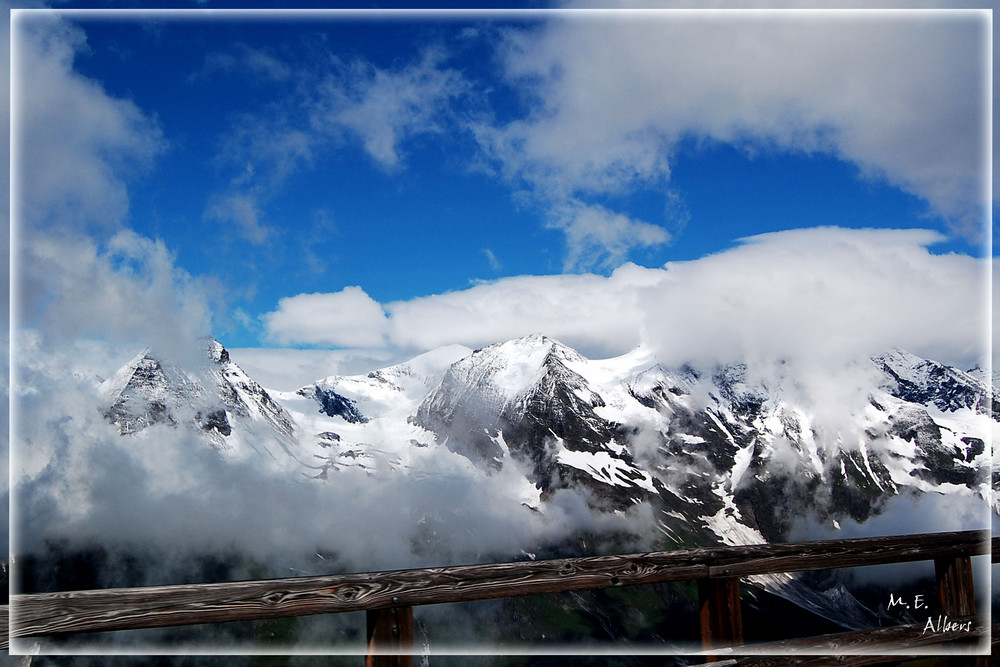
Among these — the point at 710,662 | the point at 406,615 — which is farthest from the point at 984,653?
the point at 406,615

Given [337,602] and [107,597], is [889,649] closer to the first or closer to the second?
[337,602]

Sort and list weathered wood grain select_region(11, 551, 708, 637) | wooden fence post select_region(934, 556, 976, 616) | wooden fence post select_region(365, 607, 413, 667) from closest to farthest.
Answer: weathered wood grain select_region(11, 551, 708, 637)
wooden fence post select_region(365, 607, 413, 667)
wooden fence post select_region(934, 556, 976, 616)

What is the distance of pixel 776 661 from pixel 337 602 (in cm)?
367

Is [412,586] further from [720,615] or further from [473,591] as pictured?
[720,615]

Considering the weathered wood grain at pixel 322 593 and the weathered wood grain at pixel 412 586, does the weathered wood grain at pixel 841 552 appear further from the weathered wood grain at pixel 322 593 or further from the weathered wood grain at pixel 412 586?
the weathered wood grain at pixel 322 593

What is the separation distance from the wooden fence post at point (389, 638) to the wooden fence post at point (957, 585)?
533 centimetres

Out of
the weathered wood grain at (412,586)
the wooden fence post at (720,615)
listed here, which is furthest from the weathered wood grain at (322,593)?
the wooden fence post at (720,615)

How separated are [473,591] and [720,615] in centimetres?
221

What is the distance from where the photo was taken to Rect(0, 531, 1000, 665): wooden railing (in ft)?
13.2

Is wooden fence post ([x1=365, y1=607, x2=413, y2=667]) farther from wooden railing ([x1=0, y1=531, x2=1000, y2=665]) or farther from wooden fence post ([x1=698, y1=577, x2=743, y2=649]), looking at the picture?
wooden fence post ([x1=698, y1=577, x2=743, y2=649])

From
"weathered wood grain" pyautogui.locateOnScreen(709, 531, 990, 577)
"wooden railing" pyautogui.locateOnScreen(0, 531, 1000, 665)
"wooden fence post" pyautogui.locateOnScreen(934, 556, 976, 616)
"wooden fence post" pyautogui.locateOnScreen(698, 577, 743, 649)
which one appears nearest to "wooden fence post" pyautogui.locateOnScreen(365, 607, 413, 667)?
"wooden railing" pyautogui.locateOnScreen(0, 531, 1000, 665)

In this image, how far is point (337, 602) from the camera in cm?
453

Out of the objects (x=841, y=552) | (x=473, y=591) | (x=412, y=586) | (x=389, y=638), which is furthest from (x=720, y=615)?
(x=389, y=638)

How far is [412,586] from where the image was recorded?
15.7 ft
